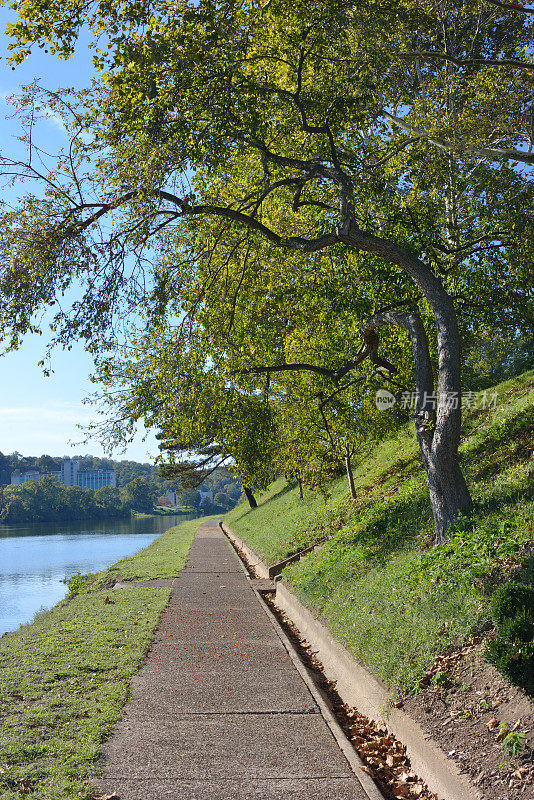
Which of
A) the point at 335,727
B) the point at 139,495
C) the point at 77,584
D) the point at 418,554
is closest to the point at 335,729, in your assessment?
the point at 335,727

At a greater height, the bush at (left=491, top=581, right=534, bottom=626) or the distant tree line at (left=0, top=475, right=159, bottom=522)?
the bush at (left=491, top=581, right=534, bottom=626)

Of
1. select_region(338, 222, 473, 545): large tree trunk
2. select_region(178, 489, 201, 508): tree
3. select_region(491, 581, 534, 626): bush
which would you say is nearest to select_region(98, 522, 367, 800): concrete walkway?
select_region(491, 581, 534, 626): bush

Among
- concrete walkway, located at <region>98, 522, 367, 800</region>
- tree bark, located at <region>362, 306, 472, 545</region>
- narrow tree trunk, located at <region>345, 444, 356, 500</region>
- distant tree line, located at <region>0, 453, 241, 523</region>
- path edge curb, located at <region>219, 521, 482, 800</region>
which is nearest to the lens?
path edge curb, located at <region>219, 521, 482, 800</region>

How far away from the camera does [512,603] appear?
16.1ft

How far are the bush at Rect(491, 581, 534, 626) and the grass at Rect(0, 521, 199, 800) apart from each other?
10.7ft

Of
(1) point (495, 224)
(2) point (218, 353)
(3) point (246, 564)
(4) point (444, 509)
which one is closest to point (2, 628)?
(3) point (246, 564)

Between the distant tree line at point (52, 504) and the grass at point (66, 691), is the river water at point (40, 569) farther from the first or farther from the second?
the distant tree line at point (52, 504)

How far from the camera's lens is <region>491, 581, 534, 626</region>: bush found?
4.86 m

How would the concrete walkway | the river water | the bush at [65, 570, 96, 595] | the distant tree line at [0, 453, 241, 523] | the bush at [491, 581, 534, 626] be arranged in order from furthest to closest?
the distant tree line at [0, 453, 241, 523] < the river water < the bush at [65, 570, 96, 595] < the bush at [491, 581, 534, 626] < the concrete walkway

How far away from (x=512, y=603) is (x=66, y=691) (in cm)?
458

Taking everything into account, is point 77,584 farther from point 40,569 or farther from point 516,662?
point 516,662

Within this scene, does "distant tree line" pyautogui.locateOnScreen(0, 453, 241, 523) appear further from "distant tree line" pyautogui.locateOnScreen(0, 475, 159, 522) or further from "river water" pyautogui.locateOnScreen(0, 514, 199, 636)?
"river water" pyautogui.locateOnScreen(0, 514, 199, 636)

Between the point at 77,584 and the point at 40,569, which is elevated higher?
the point at 77,584

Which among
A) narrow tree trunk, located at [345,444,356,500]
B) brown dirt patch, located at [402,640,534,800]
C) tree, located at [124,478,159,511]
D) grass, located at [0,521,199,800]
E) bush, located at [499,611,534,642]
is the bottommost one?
tree, located at [124,478,159,511]
